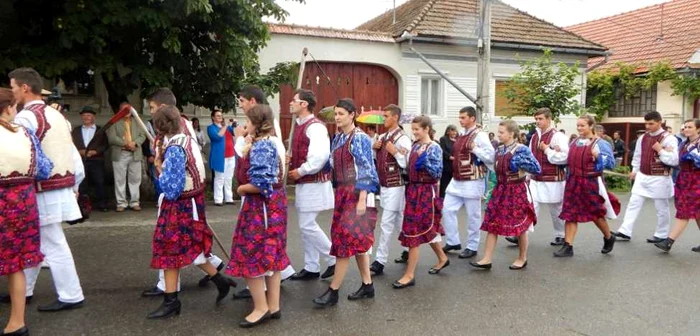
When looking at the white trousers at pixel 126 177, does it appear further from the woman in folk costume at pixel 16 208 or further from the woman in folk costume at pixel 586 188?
the woman in folk costume at pixel 586 188

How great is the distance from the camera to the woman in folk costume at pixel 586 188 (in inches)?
259

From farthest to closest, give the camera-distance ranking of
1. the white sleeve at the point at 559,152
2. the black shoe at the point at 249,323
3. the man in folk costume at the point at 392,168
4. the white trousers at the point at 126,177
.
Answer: the white trousers at the point at 126,177
the white sleeve at the point at 559,152
the man in folk costume at the point at 392,168
the black shoe at the point at 249,323

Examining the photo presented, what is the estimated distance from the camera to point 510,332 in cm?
424

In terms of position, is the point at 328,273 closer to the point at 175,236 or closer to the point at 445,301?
the point at 445,301

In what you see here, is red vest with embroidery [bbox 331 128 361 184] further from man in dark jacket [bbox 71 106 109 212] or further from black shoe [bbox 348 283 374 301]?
man in dark jacket [bbox 71 106 109 212]

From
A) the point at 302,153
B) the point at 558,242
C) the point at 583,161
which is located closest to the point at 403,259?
the point at 302,153

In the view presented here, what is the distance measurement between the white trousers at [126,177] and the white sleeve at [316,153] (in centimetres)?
564

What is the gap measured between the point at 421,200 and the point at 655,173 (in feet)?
12.3

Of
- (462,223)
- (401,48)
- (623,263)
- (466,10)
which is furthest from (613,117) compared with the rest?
(623,263)

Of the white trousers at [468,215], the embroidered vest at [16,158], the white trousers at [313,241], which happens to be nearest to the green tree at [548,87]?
the white trousers at [468,215]

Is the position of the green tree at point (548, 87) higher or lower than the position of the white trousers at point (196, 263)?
higher

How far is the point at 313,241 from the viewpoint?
541 centimetres

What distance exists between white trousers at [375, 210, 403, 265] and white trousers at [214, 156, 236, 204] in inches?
204

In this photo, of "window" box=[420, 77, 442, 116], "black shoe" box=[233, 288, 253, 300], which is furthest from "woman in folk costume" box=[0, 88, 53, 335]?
"window" box=[420, 77, 442, 116]
